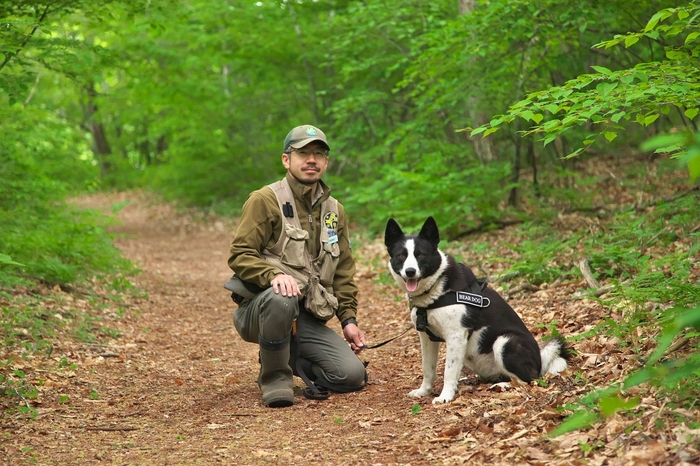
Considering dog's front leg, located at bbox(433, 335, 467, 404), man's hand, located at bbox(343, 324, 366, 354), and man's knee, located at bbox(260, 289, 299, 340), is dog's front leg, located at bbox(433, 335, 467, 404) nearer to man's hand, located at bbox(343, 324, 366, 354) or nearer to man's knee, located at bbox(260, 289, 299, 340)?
man's hand, located at bbox(343, 324, 366, 354)

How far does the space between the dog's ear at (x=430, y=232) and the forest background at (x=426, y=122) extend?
0.68 meters

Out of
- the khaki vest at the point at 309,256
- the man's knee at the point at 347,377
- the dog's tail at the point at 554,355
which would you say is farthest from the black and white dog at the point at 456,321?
the khaki vest at the point at 309,256

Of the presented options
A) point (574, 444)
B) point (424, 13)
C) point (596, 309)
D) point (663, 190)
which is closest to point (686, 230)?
point (596, 309)

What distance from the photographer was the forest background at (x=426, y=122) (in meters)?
4.37

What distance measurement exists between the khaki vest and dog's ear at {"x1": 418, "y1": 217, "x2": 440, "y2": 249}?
0.90 m

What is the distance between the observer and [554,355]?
15.1 feet

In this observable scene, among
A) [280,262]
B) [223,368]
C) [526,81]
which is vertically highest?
[526,81]

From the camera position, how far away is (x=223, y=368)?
634cm

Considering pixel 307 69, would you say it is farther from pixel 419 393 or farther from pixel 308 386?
pixel 419 393

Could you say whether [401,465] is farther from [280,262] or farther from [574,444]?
[280,262]

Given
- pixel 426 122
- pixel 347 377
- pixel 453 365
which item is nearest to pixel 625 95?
pixel 453 365

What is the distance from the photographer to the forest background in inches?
172

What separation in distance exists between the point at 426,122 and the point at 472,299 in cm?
818

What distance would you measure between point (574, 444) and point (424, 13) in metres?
10.3
